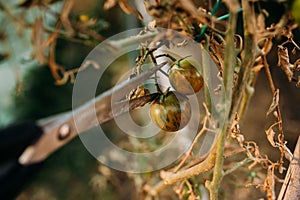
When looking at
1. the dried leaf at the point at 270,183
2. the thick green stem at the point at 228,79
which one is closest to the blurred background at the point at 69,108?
the dried leaf at the point at 270,183

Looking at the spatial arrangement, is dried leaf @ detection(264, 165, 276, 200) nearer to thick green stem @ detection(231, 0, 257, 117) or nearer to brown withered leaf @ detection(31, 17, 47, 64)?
thick green stem @ detection(231, 0, 257, 117)

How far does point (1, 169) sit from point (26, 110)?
569mm

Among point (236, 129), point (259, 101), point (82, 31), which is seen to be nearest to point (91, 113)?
point (82, 31)

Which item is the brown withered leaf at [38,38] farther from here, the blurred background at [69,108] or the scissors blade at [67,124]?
the blurred background at [69,108]

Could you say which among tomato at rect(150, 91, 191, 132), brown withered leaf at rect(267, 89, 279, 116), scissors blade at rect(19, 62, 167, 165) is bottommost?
tomato at rect(150, 91, 191, 132)

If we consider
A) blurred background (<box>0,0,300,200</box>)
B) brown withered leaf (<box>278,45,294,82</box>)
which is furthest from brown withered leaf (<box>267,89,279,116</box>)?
blurred background (<box>0,0,300,200</box>)

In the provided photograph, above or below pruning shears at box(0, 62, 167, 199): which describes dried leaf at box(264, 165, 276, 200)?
below

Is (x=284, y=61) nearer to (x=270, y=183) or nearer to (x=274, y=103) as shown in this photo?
(x=274, y=103)

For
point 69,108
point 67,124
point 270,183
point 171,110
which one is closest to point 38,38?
point 67,124

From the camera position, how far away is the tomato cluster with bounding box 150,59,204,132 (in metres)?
0.42

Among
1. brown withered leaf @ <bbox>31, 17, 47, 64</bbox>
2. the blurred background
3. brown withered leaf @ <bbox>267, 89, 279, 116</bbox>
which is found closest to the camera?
brown withered leaf @ <bbox>31, 17, 47, 64</bbox>

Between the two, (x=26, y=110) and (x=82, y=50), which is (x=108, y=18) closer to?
(x=82, y=50)

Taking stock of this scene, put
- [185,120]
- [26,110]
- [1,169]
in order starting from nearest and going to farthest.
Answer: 1. [1,169]
2. [185,120]
3. [26,110]

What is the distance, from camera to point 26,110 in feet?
2.77
